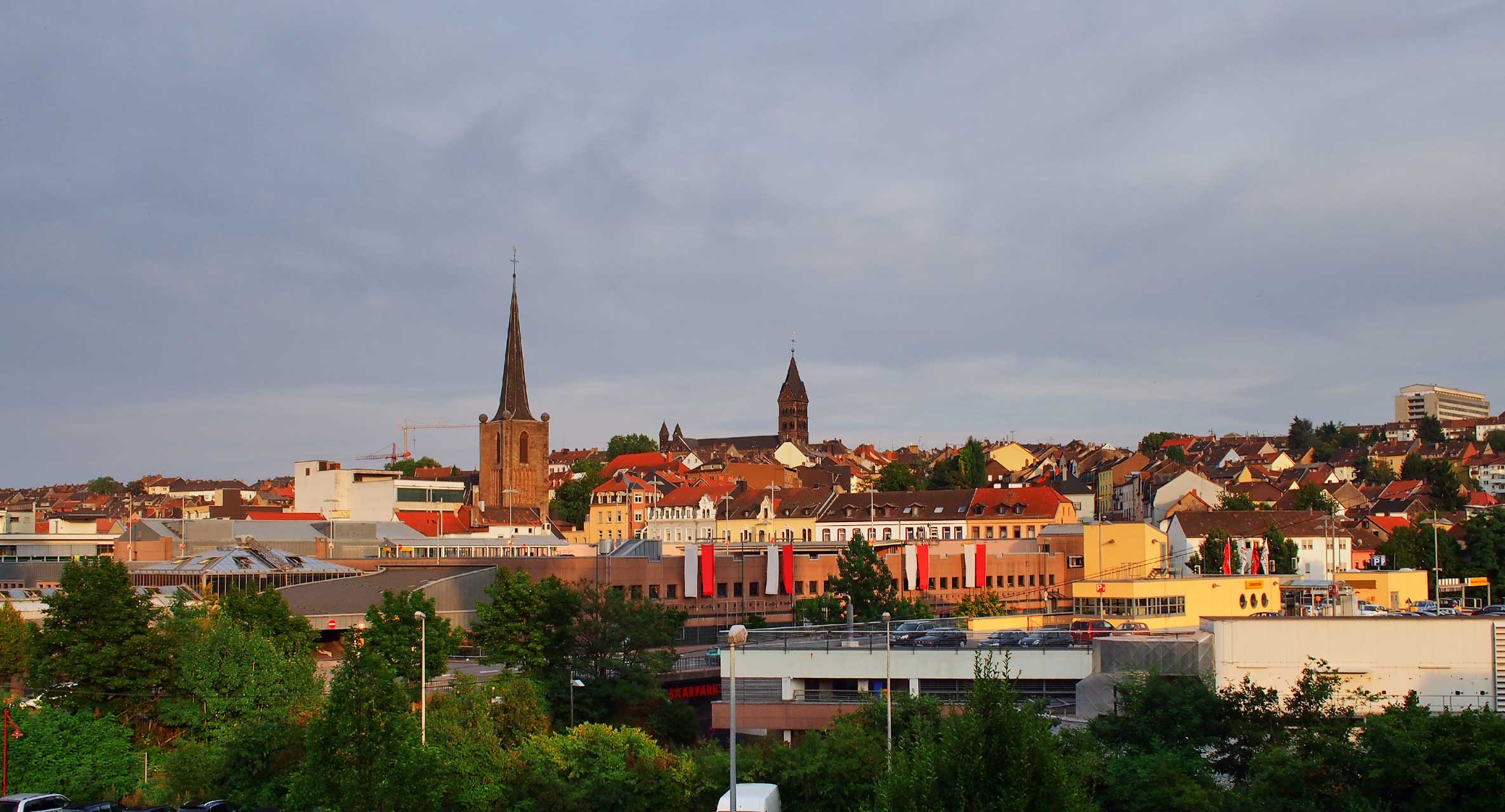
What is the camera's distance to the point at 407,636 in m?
50.2

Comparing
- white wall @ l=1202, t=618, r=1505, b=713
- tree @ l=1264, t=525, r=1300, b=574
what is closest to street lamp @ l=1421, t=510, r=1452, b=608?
tree @ l=1264, t=525, r=1300, b=574

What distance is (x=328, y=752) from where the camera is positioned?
30375mm

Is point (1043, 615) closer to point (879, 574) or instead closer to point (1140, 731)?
point (879, 574)

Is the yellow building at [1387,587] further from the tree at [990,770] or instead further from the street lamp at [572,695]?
the tree at [990,770]

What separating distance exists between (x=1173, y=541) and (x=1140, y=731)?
74782mm

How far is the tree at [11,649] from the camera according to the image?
175ft

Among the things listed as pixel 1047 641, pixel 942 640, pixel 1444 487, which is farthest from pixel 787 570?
pixel 1444 487

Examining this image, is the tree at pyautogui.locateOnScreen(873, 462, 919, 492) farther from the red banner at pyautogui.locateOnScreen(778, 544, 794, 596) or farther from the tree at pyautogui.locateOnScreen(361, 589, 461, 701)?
the tree at pyautogui.locateOnScreen(361, 589, 461, 701)

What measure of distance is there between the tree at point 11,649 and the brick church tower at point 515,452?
10314 cm

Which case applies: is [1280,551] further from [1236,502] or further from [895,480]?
[895,480]

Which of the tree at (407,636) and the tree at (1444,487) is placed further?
the tree at (1444,487)

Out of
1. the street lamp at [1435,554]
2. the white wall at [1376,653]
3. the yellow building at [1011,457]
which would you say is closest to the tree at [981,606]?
the street lamp at [1435,554]

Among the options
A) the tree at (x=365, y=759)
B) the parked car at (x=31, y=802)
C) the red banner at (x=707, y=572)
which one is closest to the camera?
the tree at (x=365, y=759)

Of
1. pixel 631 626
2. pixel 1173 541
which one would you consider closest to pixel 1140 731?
pixel 631 626
